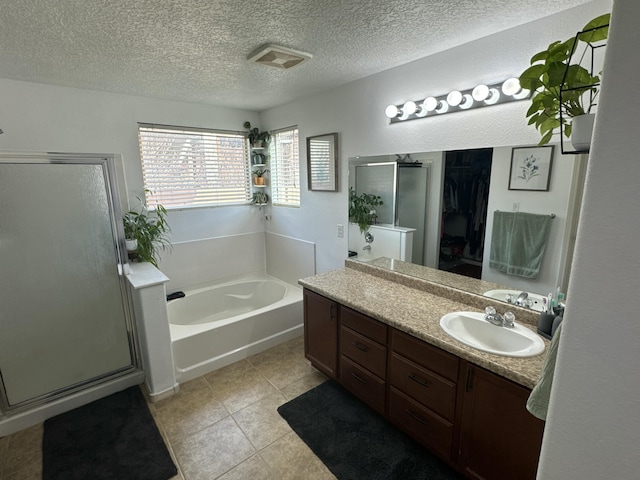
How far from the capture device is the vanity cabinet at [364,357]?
6.34 feet

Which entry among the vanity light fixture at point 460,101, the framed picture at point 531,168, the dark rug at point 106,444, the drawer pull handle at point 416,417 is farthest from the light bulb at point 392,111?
the dark rug at point 106,444

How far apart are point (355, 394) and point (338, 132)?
214 cm

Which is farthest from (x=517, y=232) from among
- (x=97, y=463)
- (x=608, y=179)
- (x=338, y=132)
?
(x=97, y=463)

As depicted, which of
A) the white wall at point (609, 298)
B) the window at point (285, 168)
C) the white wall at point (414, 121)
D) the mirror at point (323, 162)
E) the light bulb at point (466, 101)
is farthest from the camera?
the window at point (285, 168)

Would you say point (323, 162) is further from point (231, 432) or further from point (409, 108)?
point (231, 432)

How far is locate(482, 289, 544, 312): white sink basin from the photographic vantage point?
1737 millimetres

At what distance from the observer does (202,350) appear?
2.65m

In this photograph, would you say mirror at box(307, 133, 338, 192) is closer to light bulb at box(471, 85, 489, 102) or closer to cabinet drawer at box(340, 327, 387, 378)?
light bulb at box(471, 85, 489, 102)

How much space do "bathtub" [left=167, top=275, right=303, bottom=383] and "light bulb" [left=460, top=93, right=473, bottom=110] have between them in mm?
2238

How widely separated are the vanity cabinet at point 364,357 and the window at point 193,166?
224 cm

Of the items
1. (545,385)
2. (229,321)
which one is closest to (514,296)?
(545,385)

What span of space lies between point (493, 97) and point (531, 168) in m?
0.46

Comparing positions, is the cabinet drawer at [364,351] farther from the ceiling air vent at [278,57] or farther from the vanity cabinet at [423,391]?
the ceiling air vent at [278,57]

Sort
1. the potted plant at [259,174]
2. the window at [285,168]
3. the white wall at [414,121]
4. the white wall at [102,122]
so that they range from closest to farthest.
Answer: the white wall at [414,121] → the white wall at [102,122] → the window at [285,168] → the potted plant at [259,174]
